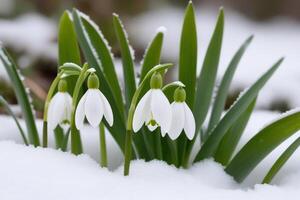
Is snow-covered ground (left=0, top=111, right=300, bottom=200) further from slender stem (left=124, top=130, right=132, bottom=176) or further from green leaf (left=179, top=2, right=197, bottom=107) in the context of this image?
green leaf (left=179, top=2, right=197, bottom=107)

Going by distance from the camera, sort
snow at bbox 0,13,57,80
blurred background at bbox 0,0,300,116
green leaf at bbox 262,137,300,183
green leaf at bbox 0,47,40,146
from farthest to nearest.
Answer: snow at bbox 0,13,57,80 → blurred background at bbox 0,0,300,116 → green leaf at bbox 0,47,40,146 → green leaf at bbox 262,137,300,183

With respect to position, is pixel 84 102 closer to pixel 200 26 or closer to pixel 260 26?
pixel 200 26

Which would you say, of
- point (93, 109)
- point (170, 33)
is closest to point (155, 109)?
point (93, 109)

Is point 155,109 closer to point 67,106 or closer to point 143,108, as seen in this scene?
point 143,108

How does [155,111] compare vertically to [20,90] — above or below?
above

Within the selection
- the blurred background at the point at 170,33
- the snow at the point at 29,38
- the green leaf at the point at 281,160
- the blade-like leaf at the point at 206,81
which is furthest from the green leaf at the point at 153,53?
the snow at the point at 29,38

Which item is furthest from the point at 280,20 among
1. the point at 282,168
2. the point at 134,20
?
the point at 282,168

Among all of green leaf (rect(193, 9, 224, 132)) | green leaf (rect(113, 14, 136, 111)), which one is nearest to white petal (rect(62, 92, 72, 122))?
green leaf (rect(113, 14, 136, 111))
